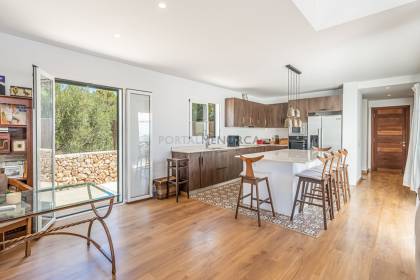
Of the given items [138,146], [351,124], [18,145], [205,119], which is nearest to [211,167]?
[205,119]

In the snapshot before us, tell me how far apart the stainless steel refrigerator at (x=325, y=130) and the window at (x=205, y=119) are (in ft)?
8.53

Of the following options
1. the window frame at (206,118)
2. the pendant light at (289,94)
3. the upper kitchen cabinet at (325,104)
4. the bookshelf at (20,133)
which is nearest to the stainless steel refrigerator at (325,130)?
the upper kitchen cabinet at (325,104)

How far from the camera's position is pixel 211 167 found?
16.2 feet

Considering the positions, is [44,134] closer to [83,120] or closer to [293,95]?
[83,120]

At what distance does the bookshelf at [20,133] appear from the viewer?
8.31 ft

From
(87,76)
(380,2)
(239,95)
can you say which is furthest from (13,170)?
(239,95)

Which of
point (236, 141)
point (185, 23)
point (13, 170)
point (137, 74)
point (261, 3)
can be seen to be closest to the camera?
point (261, 3)

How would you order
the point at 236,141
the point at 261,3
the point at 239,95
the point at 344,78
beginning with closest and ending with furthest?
the point at 261,3, the point at 344,78, the point at 236,141, the point at 239,95

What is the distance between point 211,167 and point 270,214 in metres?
1.85

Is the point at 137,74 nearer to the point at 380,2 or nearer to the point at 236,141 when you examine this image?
the point at 236,141

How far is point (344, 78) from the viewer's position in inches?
195

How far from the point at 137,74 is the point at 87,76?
91 cm

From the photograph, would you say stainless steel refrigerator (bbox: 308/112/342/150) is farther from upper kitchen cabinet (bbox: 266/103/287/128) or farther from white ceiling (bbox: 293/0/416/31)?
white ceiling (bbox: 293/0/416/31)

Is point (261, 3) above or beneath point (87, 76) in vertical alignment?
above
